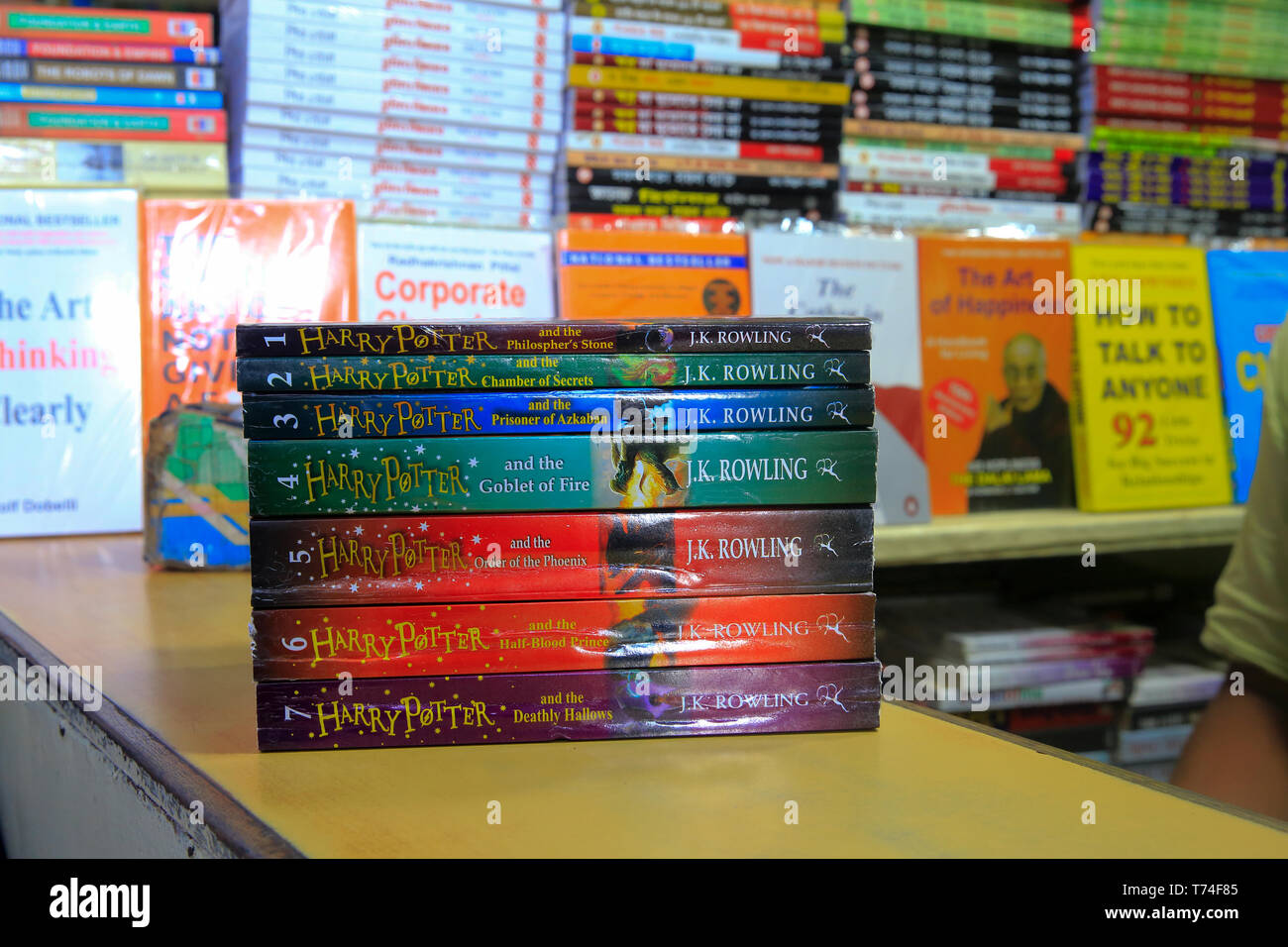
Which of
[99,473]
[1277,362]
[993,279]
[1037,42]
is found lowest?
[99,473]

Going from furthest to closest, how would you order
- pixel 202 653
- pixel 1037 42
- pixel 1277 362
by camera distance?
pixel 1037 42
pixel 1277 362
pixel 202 653

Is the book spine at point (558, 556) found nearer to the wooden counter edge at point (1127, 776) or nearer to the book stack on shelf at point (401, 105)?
the wooden counter edge at point (1127, 776)

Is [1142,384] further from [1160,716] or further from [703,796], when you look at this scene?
[703,796]

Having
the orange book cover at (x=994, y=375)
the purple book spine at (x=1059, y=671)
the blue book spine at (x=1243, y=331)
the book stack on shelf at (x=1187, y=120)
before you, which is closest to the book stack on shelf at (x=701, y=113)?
the orange book cover at (x=994, y=375)

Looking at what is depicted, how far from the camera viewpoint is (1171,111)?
226 cm

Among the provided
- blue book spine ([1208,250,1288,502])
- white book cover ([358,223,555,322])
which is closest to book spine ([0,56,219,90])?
white book cover ([358,223,555,322])

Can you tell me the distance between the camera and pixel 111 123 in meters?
1.73

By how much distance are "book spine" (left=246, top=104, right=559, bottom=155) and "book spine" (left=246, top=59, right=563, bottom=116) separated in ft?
0.10

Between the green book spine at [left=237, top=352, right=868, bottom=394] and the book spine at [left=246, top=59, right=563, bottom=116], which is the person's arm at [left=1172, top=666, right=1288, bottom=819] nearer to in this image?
the green book spine at [left=237, top=352, right=868, bottom=394]

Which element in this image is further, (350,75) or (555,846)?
(350,75)
